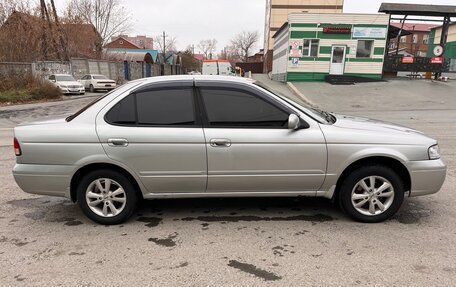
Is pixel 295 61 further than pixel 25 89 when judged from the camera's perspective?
Yes

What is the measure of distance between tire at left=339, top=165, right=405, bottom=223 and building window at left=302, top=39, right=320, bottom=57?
24276mm

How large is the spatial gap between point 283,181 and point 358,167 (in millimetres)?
851

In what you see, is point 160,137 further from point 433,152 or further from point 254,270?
point 433,152

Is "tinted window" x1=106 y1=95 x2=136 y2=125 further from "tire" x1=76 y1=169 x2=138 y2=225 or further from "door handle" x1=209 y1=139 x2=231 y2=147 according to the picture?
"door handle" x1=209 y1=139 x2=231 y2=147

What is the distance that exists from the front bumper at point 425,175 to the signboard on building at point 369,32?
24520 millimetres

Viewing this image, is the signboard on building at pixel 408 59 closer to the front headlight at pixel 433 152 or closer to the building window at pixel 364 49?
the building window at pixel 364 49

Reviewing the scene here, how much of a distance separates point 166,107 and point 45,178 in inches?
60.4

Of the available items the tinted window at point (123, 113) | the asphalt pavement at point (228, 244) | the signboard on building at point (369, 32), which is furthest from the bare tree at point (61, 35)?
the tinted window at point (123, 113)

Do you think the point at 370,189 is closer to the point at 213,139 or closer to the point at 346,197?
the point at 346,197

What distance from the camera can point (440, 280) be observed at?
2.92m

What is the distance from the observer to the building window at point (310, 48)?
1045 inches

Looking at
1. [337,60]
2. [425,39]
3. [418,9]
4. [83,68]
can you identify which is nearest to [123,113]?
[337,60]

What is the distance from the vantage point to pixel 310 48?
2670cm

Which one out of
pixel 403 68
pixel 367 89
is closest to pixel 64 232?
pixel 367 89
